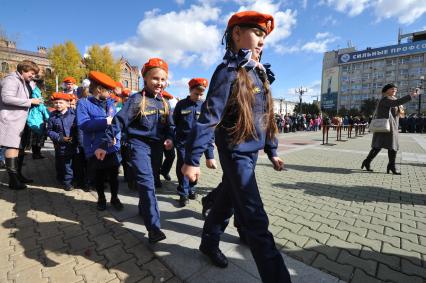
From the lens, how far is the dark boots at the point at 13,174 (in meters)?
4.18

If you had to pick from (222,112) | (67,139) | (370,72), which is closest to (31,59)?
(67,139)

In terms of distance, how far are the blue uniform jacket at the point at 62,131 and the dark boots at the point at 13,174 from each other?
2.13 feet

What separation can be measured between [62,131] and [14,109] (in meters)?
0.77

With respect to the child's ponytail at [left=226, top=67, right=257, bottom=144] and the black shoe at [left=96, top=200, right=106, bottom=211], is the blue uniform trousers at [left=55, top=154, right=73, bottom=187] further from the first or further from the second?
the child's ponytail at [left=226, top=67, right=257, bottom=144]

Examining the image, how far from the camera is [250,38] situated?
6.01ft

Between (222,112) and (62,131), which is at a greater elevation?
(222,112)

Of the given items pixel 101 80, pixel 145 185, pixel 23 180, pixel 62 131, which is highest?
pixel 101 80

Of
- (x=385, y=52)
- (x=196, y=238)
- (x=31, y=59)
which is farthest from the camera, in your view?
(x=385, y=52)

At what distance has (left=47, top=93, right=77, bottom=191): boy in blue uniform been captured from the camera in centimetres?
445

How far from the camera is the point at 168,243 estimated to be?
2564 millimetres

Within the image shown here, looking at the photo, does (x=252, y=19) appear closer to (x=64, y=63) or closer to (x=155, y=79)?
(x=155, y=79)

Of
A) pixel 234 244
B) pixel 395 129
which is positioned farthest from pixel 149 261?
pixel 395 129

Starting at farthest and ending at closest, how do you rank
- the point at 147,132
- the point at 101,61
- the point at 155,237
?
the point at 101,61
the point at 147,132
the point at 155,237

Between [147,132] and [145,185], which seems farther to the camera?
[147,132]
